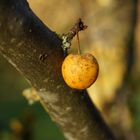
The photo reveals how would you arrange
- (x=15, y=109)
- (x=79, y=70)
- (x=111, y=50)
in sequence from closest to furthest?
(x=79, y=70), (x=111, y=50), (x=15, y=109)

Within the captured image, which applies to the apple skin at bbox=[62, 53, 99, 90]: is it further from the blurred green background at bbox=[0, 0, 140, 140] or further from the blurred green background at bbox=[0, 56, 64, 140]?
the blurred green background at bbox=[0, 56, 64, 140]

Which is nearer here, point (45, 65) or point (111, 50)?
point (45, 65)

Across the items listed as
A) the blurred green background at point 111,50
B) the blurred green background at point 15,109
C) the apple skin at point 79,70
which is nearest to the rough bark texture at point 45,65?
the apple skin at point 79,70

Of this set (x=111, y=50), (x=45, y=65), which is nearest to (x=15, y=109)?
(x=111, y=50)

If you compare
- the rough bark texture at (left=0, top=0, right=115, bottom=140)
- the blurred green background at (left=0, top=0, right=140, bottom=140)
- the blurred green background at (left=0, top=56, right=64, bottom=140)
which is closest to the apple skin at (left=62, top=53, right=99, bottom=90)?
the rough bark texture at (left=0, top=0, right=115, bottom=140)

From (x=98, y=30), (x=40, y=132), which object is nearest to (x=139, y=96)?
(x=40, y=132)

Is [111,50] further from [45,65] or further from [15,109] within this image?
[15,109]

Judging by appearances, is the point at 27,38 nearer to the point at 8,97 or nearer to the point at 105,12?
the point at 105,12
